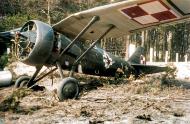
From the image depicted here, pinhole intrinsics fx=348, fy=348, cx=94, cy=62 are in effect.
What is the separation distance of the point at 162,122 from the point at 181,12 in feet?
12.8

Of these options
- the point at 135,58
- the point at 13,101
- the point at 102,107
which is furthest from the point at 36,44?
the point at 135,58

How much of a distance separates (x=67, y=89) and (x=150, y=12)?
294 cm

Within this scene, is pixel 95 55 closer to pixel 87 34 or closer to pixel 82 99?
pixel 87 34

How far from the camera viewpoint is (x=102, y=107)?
7457mm

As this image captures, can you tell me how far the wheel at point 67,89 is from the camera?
871 centimetres

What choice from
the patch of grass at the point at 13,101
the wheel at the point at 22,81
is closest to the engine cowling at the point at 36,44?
the patch of grass at the point at 13,101

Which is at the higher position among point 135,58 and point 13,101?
point 135,58

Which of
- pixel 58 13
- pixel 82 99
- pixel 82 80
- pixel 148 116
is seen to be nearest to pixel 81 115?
pixel 148 116

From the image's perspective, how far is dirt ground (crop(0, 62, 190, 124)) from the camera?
6246 millimetres

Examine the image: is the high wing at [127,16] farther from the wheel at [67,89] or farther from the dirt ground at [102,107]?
the wheel at [67,89]

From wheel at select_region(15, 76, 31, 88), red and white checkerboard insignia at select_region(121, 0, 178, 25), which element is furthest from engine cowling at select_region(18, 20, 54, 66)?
red and white checkerboard insignia at select_region(121, 0, 178, 25)

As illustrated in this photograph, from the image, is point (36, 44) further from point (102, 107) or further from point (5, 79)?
point (5, 79)

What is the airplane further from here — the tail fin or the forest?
the forest

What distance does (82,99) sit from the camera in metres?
8.82
